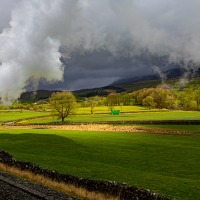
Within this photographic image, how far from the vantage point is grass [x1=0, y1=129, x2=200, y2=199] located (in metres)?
27.7

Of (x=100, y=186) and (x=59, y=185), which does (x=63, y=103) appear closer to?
(x=59, y=185)

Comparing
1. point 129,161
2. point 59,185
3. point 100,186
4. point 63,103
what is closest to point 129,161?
point 129,161

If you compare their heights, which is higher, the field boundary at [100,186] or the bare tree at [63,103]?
the bare tree at [63,103]

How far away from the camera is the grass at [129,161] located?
27.7 meters

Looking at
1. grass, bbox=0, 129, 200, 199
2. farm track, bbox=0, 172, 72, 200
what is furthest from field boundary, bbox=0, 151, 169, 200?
farm track, bbox=0, 172, 72, 200

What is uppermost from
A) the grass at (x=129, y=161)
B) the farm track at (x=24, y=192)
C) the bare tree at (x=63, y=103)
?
the bare tree at (x=63, y=103)

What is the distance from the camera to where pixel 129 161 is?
3809 cm

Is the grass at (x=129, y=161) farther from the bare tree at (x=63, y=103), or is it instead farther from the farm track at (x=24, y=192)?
the bare tree at (x=63, y=103)

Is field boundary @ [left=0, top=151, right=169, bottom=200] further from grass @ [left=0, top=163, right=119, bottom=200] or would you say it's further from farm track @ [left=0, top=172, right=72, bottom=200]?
farm track @ [left=0, top=172, right=72, bottom=200]

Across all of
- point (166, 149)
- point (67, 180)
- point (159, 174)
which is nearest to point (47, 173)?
point (67, 180)

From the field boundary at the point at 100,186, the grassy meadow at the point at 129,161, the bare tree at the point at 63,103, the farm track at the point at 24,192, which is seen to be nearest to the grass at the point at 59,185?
the field boundary at the point at 100,186

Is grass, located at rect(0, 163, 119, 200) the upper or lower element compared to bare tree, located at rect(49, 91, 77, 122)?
lower

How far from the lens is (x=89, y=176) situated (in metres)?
30.0

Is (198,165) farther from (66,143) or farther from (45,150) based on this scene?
(66,143)
